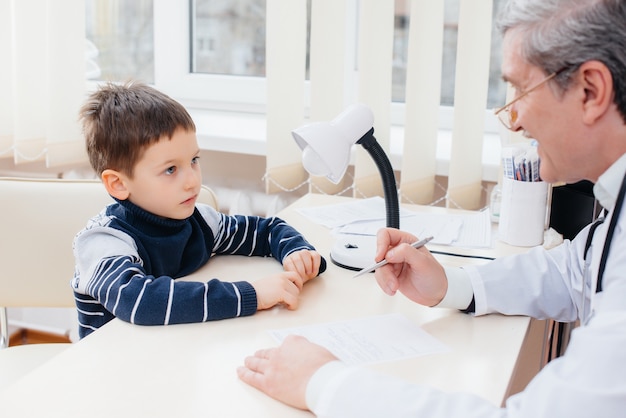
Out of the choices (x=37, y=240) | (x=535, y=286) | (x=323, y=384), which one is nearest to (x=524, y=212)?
(x=535, y=286)

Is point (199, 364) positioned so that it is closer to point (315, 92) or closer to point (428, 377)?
point (428, 377)

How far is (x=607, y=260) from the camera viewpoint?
88cm

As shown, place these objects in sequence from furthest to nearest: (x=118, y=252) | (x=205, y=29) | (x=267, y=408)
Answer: (x=205, y=29) < (x=118, y=252) < (x=267, y=408)

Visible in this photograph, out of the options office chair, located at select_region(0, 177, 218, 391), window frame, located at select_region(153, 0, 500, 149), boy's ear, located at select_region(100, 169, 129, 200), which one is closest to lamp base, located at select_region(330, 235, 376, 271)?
boy's ear, located at select_region(100, 169, 129, 200)

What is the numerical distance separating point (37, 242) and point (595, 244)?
42.2 inches

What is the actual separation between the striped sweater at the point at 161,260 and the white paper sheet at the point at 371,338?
112 millimetres

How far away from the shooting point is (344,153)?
1.28m

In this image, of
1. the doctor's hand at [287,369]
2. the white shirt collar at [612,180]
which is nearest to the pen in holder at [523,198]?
the white shirt collar at [612,180]

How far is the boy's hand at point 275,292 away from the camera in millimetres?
1140

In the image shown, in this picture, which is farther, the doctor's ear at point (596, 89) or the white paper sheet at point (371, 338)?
the white paper sheet at point (371, 338)

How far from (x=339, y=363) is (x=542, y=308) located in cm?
44

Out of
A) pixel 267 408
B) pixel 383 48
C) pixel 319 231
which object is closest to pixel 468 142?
pixel 383 48

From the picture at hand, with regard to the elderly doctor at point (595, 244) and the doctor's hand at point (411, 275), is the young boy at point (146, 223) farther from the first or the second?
the elderly doctor at point (595, 244)

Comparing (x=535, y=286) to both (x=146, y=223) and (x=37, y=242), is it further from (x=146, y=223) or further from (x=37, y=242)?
(x=37, y=242)
